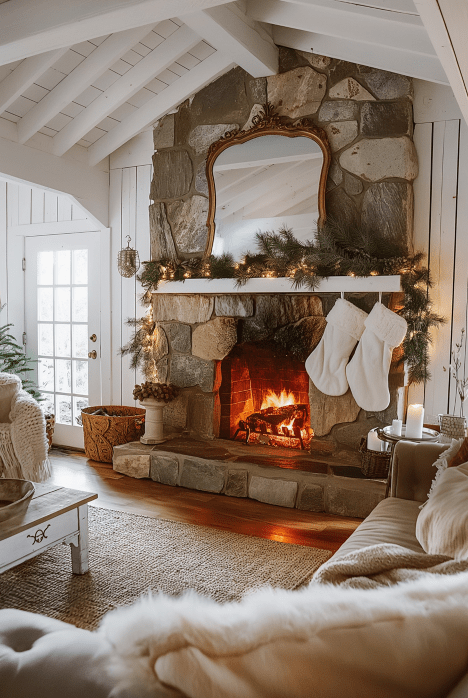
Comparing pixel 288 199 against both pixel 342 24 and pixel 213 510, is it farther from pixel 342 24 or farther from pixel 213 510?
pixel 213 510

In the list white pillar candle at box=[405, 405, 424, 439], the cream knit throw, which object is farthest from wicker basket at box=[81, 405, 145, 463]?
white pillar candle at box=[405, 405, 424, 439]

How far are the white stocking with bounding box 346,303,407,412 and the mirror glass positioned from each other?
737 millimetres

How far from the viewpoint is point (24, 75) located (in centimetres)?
346

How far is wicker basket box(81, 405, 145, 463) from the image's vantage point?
433 centimetres

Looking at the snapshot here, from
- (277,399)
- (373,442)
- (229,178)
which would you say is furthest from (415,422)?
(229,178)

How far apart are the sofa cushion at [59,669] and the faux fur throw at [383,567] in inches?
25.3

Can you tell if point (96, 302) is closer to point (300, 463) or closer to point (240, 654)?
point (300, 463)

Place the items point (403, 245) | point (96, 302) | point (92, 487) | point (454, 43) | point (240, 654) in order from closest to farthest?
point (240, 654) → point (454, 43) → point (403, 245) → point (92, 487) → point (96, 302)

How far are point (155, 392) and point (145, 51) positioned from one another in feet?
7.56

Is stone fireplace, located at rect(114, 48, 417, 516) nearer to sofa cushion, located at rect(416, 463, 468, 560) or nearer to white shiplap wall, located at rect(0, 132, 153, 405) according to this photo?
white shiplap wall, located at rect(0, 132, 153, 405)

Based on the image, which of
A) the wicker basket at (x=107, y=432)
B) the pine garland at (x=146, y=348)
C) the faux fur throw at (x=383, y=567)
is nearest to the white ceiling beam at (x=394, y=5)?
the faux fur throw at (x=383, y=567)

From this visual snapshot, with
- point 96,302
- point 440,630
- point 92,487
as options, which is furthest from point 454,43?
point 96,302

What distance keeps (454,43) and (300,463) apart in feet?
8.49

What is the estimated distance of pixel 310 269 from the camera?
3500 millimetres
